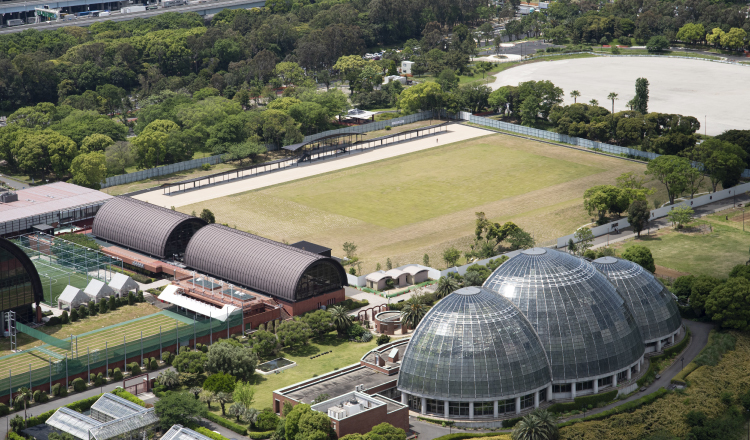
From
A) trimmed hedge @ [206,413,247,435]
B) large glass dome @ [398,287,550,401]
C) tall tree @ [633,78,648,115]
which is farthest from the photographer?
tall tree @ [633,78,648,115]

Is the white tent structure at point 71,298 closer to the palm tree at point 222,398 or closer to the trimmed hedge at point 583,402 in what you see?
the palm tree at point 222,398

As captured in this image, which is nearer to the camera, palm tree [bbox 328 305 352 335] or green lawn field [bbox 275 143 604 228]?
palm tree [bbox 328 305 352 335]

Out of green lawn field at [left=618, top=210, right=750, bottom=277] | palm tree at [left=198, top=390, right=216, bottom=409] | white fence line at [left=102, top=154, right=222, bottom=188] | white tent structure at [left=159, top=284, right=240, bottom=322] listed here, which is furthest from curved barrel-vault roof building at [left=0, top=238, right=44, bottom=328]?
green lawn field at [left=618, top=210, right=750, bottom=277]

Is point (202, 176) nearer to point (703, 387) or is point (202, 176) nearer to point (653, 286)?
point (653, 286)

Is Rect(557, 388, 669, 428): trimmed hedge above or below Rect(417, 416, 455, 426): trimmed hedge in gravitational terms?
above

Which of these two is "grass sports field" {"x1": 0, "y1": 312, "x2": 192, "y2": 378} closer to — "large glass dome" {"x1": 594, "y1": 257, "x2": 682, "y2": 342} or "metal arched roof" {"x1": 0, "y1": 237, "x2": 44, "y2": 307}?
"metal arched roof" {"x1": 0, "y1": 237, "x2": 44, "y2": 307}

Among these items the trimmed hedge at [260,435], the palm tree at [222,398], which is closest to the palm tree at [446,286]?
the palm tree at [222,398]

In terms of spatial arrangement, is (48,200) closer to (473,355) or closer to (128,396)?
(128,396)
